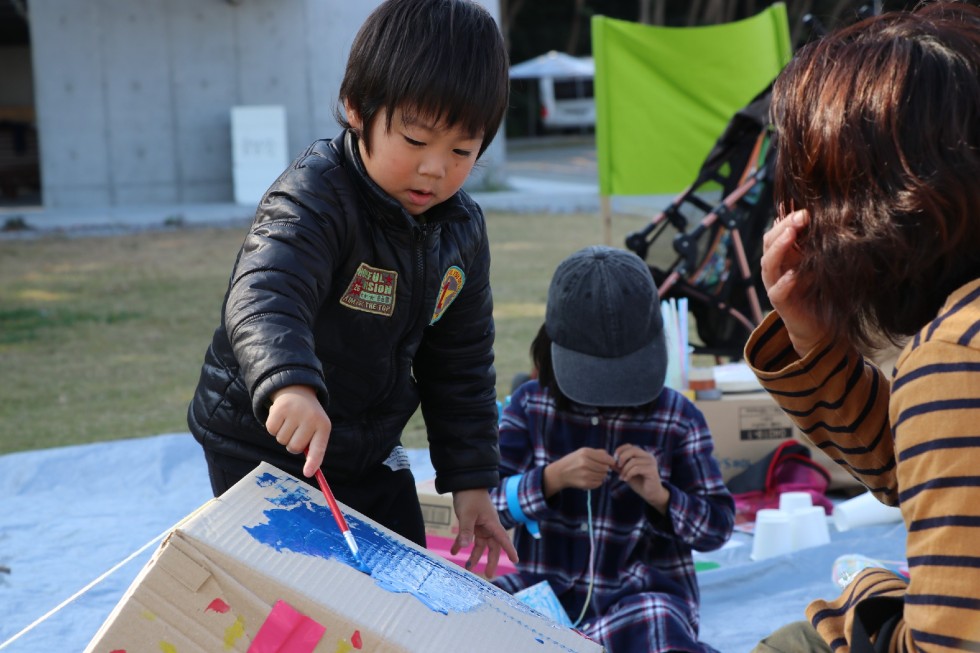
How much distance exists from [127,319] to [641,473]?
5.63 m

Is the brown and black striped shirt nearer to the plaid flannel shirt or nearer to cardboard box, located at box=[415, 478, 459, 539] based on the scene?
the plaid flannel shirt

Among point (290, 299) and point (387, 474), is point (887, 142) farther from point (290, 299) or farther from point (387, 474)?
point (387, 474)

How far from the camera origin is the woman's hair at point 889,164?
1115 mm

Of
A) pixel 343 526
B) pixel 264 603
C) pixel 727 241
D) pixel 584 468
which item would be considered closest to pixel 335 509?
pixel 343 526

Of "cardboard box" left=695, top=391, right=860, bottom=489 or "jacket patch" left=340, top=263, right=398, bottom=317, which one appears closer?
"jacket patch" left=340, top=263, right=398, bottom=317

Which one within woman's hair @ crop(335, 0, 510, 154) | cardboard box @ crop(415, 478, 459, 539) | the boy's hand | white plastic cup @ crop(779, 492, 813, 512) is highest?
woman's hair @ crop(335, 0, 510, 154)

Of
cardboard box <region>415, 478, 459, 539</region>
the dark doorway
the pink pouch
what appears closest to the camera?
cardboard box <region>415, 478, 459, 539</region>

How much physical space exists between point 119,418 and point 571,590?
3.18m

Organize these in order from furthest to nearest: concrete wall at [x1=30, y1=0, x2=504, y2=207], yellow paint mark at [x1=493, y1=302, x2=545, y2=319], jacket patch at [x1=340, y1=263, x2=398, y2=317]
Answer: concrete wall at [x1=30, y1=0, x2=504, y2=207] < yellow paint mark at [x1=493, y1=302, x2=545, y2=319] < jacket patch at [x1=340, y1=263, x2=398, y2=317]

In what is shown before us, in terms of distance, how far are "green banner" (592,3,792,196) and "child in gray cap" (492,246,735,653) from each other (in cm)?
286

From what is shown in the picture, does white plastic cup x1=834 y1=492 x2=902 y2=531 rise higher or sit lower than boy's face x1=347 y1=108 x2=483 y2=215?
lower

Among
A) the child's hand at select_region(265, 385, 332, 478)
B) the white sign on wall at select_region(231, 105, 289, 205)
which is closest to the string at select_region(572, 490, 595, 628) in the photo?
the child's hand at select_region(265, 385, 332, 478)

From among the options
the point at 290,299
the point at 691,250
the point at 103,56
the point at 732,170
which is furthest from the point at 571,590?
the point at 103,56

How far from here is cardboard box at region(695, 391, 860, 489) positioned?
142 inches
